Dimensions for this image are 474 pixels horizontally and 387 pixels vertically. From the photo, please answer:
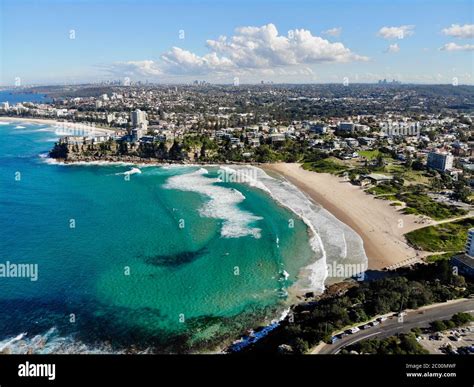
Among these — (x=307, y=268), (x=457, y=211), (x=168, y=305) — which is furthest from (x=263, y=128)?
(x=168, y=305)

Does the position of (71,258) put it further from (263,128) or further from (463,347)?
(263,128)

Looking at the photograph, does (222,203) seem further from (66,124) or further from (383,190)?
(66,124)

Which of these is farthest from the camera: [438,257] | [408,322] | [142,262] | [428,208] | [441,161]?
[441,161]

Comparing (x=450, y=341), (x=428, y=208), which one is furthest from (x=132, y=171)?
(x=450, y=341)

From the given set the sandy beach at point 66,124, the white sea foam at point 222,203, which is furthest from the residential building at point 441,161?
the sandy beach at point 66,124

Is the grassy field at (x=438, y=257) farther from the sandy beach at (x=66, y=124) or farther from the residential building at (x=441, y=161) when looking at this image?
the sandy beach at (x=66, y=124)

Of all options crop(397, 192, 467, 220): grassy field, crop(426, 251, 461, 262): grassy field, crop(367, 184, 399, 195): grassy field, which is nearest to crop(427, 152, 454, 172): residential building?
crop(367, 184, 399, 195): grassy field

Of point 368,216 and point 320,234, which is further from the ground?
point 368,216
